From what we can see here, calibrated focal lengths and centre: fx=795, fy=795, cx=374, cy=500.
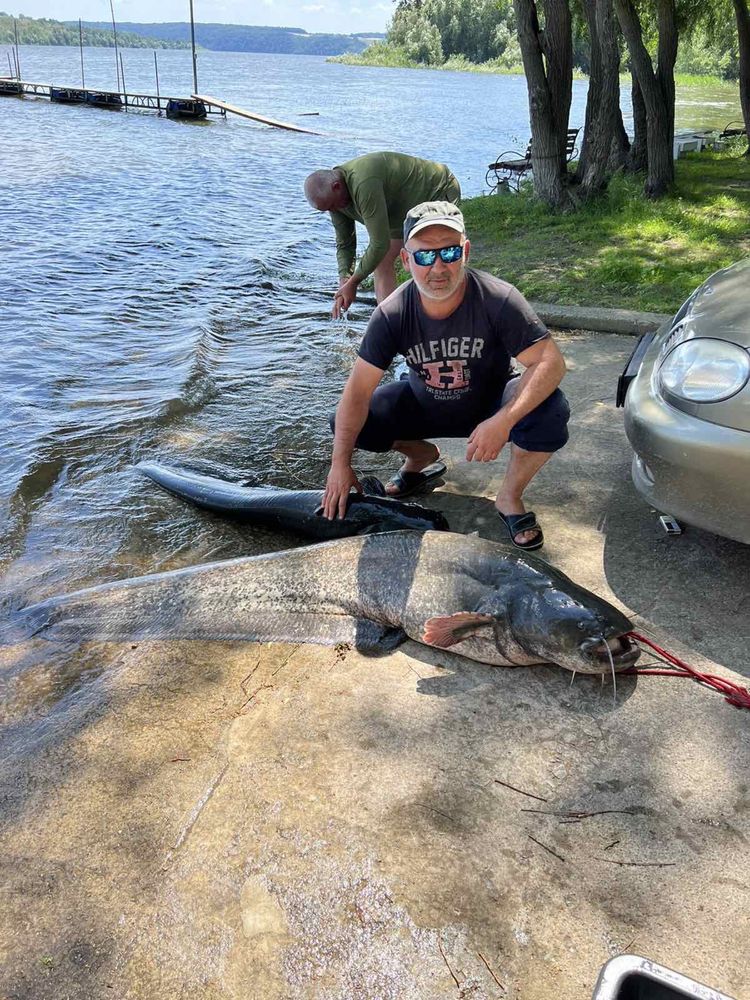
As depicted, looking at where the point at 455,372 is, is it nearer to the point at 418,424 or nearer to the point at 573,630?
the point at 418,424

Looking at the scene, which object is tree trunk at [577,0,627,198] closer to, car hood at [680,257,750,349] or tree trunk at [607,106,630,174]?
tree trunk at [607,106,630,174]

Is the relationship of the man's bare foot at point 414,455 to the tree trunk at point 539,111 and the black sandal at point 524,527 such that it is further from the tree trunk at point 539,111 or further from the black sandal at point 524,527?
the tree trunk at point 539,111

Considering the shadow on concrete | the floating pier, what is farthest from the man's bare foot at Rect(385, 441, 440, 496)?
the floating pier

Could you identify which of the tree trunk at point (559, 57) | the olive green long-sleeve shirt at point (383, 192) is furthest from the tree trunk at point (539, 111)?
the olive green long-sleeve shirt at point (383, 192)

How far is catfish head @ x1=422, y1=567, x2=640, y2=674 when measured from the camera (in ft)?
10.5

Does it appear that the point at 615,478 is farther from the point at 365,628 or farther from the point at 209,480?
the point at 209,480

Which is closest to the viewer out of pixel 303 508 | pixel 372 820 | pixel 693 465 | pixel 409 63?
pixel 372 820

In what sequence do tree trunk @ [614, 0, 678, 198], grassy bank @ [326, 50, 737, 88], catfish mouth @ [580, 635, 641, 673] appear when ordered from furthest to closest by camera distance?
grassy bank @ [326, 50, 737, 88]
tree trunk @ [614, 0, 678, 198]
catfish mouth @ [580, 635, 641, 673]

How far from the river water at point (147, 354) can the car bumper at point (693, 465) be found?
7.08 feet

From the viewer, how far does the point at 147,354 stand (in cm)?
884

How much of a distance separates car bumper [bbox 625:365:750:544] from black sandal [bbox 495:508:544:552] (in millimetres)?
640

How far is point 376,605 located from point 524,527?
3.35 feet

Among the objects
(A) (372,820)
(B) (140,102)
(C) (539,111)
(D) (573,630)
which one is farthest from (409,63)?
(A) (372,820)

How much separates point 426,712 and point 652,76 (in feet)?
47.1
